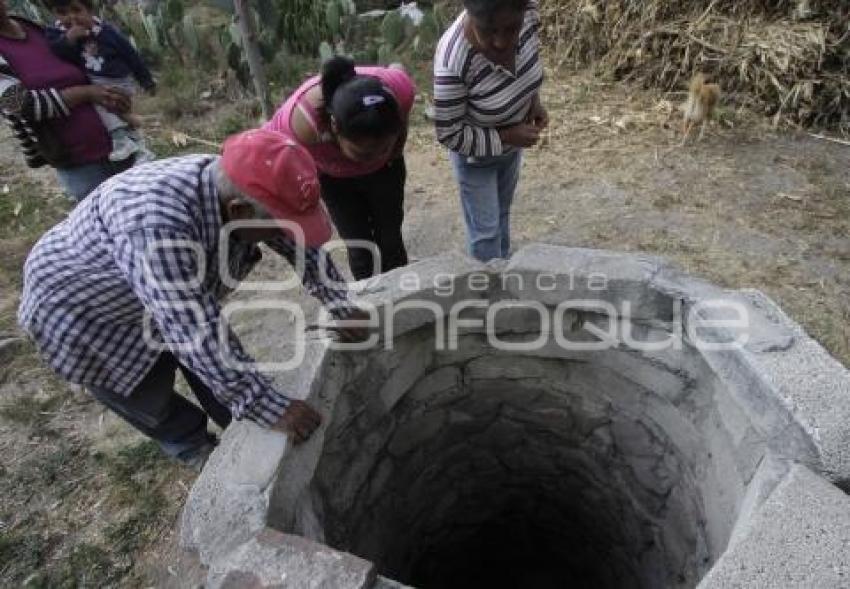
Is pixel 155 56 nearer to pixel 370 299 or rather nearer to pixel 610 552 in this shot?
pixel 370 299

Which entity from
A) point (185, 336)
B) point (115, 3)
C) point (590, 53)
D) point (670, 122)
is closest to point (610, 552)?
point (185, 336)

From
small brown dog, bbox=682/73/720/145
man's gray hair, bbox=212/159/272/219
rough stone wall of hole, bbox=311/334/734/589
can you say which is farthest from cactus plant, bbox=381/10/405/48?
man's gray hair, bbox=212/159/272/219

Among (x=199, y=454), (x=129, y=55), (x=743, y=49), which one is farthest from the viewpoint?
(x=743, y=49)

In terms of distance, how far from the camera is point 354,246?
275 centimetres

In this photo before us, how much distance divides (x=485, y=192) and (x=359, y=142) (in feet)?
2.45

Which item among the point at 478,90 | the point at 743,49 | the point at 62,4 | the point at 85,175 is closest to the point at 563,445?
the point at 478,90

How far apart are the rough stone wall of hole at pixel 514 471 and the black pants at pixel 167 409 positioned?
671mm

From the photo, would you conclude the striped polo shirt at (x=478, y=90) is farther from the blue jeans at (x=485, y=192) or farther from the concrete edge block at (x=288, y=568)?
the concrete edge block at (x=288, y=568)

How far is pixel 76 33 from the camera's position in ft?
9.20

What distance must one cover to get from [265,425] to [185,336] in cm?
33

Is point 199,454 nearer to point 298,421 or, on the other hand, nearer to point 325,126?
point 298,421

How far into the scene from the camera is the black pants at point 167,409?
7.14ft

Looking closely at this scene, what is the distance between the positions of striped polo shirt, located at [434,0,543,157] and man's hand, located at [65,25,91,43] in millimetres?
1670

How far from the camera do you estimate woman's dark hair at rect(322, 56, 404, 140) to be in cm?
188
